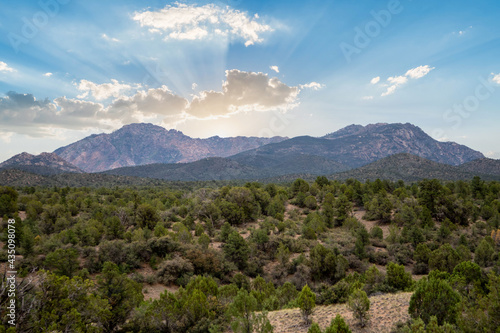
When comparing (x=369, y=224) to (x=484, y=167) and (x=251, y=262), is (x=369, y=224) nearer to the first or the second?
(x=251, y=262)

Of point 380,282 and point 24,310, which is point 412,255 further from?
point 24,310

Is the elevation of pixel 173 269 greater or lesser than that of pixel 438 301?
lesser

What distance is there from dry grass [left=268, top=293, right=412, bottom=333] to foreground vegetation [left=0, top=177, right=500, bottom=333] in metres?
0.44

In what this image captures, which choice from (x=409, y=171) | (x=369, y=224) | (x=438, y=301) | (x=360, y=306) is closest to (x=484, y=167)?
(x=409, y=171)

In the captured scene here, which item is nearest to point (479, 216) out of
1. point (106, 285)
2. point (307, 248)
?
point (307, 248)

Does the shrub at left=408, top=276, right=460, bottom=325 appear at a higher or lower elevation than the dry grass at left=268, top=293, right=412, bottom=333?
higher

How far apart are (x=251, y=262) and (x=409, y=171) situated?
133558 mm

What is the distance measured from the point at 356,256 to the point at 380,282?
34.5ft

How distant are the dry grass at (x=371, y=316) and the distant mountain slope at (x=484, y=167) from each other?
573 ft

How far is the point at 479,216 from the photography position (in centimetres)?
4122

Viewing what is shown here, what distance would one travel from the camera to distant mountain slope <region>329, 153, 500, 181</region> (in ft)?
399

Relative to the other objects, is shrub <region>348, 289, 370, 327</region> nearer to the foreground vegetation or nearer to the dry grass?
the foreground vegetation

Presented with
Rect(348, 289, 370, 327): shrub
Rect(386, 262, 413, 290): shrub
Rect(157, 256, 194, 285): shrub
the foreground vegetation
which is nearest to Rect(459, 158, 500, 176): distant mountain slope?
the foreground vegetation

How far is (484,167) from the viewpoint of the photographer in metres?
153
